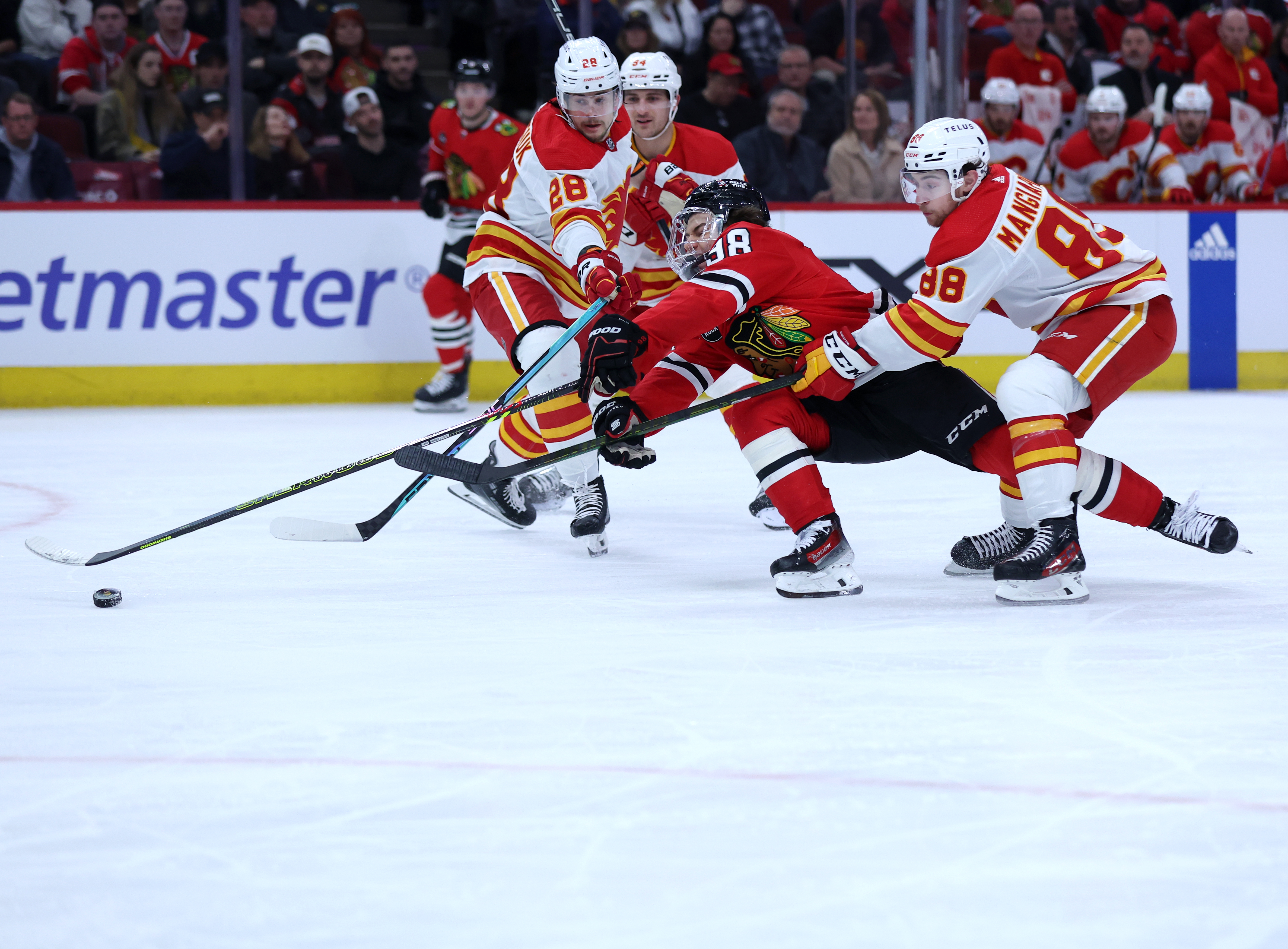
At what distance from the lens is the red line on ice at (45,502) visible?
368 centimetres

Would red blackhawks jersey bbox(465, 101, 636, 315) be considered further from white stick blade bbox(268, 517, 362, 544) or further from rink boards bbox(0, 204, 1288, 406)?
rink boards bbox(0, 204, 1288, 406)

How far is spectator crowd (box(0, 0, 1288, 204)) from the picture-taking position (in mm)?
6566

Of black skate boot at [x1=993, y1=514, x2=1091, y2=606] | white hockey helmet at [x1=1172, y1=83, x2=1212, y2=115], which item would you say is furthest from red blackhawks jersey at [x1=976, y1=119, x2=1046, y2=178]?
black skate boot at [x1=993, y1=514, x2=1091, y2=606]

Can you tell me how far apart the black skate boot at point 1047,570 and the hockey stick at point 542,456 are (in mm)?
529

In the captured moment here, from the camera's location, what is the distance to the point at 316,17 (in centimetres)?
702

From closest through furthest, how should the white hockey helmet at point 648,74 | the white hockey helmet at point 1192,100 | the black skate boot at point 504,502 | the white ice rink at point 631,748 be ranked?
the white ice rink at point 631,748, the black skate boot at point 504,502, the white hockey helmet at point 648,74, the white hockey helmet at point 1192,100

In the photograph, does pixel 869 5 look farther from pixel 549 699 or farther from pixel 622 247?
→ pixel 549 699

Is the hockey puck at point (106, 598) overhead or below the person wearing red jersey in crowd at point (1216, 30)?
below

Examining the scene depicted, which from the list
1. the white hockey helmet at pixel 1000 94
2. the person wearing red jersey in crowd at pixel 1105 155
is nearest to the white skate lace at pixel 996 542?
the white hockey helmet at pixel 1000 94

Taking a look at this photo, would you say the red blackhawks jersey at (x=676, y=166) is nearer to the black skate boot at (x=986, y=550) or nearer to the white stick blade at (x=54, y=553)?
the black skate boot at (x=986, y=550)

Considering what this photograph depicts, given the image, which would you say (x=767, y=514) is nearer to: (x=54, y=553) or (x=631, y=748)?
(x=54, y=553)

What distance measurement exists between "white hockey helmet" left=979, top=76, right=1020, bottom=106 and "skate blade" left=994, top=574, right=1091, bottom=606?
483 cm

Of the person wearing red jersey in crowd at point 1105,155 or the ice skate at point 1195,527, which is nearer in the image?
the ice skate at point 1195,527

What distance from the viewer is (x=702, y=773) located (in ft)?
5.93
